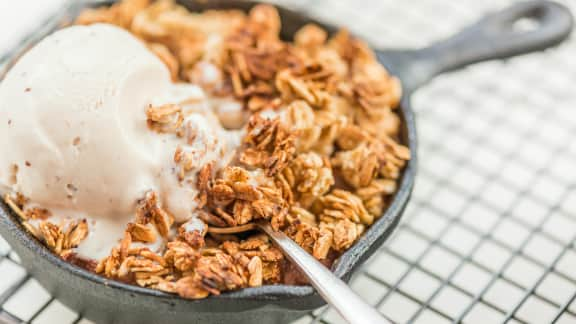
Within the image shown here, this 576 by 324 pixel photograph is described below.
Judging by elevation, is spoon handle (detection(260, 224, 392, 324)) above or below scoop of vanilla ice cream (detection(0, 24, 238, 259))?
below

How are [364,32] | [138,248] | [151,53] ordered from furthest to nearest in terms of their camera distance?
[364,32] < [151,53] < [138,248]

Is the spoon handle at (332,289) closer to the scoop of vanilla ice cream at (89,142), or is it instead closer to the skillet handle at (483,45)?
the scoop of vanilla ice cream at (89,142)

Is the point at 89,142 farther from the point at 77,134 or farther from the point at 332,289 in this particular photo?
the point at 332,289

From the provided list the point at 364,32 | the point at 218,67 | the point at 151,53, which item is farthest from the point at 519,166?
the point at 151,53

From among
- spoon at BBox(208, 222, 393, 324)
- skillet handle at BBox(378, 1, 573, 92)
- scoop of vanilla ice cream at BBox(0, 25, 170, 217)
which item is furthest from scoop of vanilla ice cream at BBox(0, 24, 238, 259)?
skillet handle at BBox(378, 1, 573, 92)

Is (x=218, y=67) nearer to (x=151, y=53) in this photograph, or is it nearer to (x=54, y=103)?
(x=151, y=53)

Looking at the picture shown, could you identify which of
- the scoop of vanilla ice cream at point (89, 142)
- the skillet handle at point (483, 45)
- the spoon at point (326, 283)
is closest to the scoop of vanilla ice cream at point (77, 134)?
the scoop of vanilla ice cream at point (89, 142)

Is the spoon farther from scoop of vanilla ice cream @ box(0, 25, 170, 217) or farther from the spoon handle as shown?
scoop of vanilla ice cream @ box(0, 25, 170, 217)
